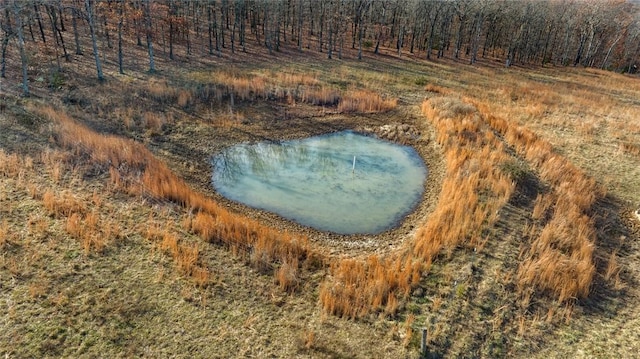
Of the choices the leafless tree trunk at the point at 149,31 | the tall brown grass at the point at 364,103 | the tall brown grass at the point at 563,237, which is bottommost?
the tall brown grass at the point at 563,237

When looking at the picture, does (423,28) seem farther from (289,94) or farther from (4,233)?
(4,233)

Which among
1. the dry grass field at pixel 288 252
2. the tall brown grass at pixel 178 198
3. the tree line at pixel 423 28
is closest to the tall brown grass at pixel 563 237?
the dry grass field at pixel 288 252

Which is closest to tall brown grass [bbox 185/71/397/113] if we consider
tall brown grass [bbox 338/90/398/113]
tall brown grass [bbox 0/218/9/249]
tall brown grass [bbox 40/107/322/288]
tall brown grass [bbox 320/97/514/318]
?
tall brown grass [bbox 338/90/398/113]

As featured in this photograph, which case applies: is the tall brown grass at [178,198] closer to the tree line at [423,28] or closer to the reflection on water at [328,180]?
the reflection on water at [328,180]

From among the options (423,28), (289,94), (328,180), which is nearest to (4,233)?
(328,180)

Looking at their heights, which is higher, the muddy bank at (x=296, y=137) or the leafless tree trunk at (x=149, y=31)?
the leafless tree trunk at (x=149, y=31)

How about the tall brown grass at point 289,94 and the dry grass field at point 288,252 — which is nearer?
the dry grass field at point 288,252

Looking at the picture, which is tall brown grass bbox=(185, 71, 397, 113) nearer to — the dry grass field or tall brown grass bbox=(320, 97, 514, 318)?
the dry grass field
